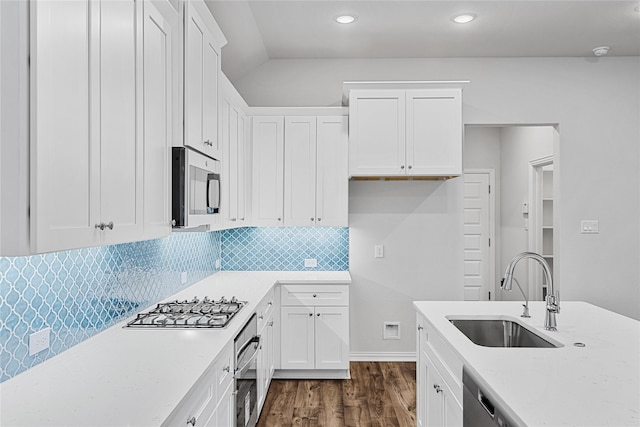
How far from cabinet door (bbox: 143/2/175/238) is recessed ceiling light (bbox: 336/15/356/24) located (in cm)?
164

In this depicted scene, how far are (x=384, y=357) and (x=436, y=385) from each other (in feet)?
6.94

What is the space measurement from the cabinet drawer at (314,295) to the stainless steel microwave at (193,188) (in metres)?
1.35

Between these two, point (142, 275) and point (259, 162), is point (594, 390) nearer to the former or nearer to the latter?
point (142, 275)

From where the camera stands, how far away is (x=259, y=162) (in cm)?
402

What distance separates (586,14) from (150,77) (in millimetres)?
3227

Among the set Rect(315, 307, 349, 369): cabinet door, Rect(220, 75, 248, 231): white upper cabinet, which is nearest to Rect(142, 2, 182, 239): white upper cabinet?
Rect(220, 75, 248, 231): white upper cabinet

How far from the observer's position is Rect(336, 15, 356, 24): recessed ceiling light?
3.34 metres

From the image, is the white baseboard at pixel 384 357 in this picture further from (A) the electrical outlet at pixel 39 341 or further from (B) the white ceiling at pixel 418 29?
(A) the electrical outlet at pixel 39 341

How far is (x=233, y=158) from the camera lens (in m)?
3.41

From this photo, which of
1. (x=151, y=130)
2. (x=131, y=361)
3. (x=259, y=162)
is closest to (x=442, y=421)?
(x=131, y=361)

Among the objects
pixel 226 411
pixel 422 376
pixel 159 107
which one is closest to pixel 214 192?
pixel 159 107

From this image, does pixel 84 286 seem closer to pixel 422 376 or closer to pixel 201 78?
pixel 201 78

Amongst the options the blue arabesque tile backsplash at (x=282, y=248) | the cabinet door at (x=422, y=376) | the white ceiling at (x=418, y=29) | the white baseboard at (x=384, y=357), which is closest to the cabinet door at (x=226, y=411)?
the cabinet door at (x=422, y=376)

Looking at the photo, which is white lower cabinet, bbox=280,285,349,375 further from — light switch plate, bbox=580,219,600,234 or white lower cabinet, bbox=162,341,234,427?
light switch plate, bbox=580,219,600,234
